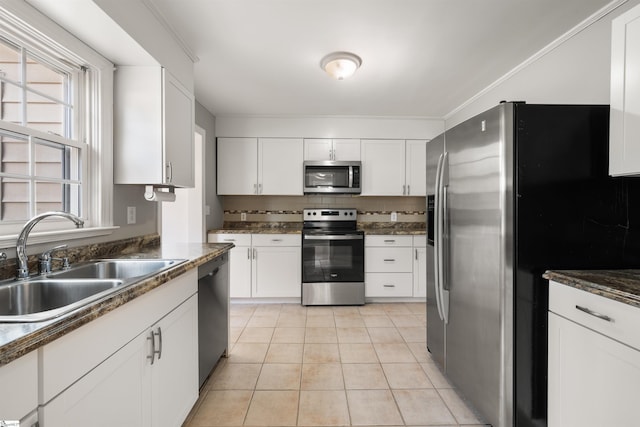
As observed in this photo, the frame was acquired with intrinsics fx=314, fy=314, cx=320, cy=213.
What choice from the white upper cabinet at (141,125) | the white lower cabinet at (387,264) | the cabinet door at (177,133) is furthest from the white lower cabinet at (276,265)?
the white upper cabinet at (141,125)

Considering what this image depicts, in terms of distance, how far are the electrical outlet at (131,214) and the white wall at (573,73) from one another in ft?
9.97

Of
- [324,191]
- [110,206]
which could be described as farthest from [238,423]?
[324,191]

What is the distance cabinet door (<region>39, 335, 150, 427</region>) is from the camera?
81 cm

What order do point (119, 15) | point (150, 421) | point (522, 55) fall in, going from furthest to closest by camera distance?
point (522, 55) < point (119, 15) < point (150, 421)

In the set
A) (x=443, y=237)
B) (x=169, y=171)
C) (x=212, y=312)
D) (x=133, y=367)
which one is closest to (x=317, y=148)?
(x=169, y=171)

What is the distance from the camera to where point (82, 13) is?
1409 mm

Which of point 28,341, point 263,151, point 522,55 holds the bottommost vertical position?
point 28,341

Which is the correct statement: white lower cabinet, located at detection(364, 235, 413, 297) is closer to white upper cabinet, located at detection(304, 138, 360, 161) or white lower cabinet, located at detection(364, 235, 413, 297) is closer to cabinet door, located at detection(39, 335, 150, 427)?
white upper cabinet, located at detection(304, 138, 360, 161)

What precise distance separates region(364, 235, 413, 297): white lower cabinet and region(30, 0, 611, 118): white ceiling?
1649 mm

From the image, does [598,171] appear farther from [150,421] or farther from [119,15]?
[119,15]

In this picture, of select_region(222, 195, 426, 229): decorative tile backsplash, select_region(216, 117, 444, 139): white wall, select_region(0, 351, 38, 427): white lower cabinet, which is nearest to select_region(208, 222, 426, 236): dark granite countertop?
select_region(222, 195, 426, 229): decorative tile backsplash

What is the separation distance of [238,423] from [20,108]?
73.9 inches

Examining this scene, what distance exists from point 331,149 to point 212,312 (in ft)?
8.45

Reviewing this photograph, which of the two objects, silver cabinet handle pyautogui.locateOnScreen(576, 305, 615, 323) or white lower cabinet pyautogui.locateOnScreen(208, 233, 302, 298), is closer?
silver cabinet handle pyautogui.locateOnScreen(576, 305, 615, 323)
